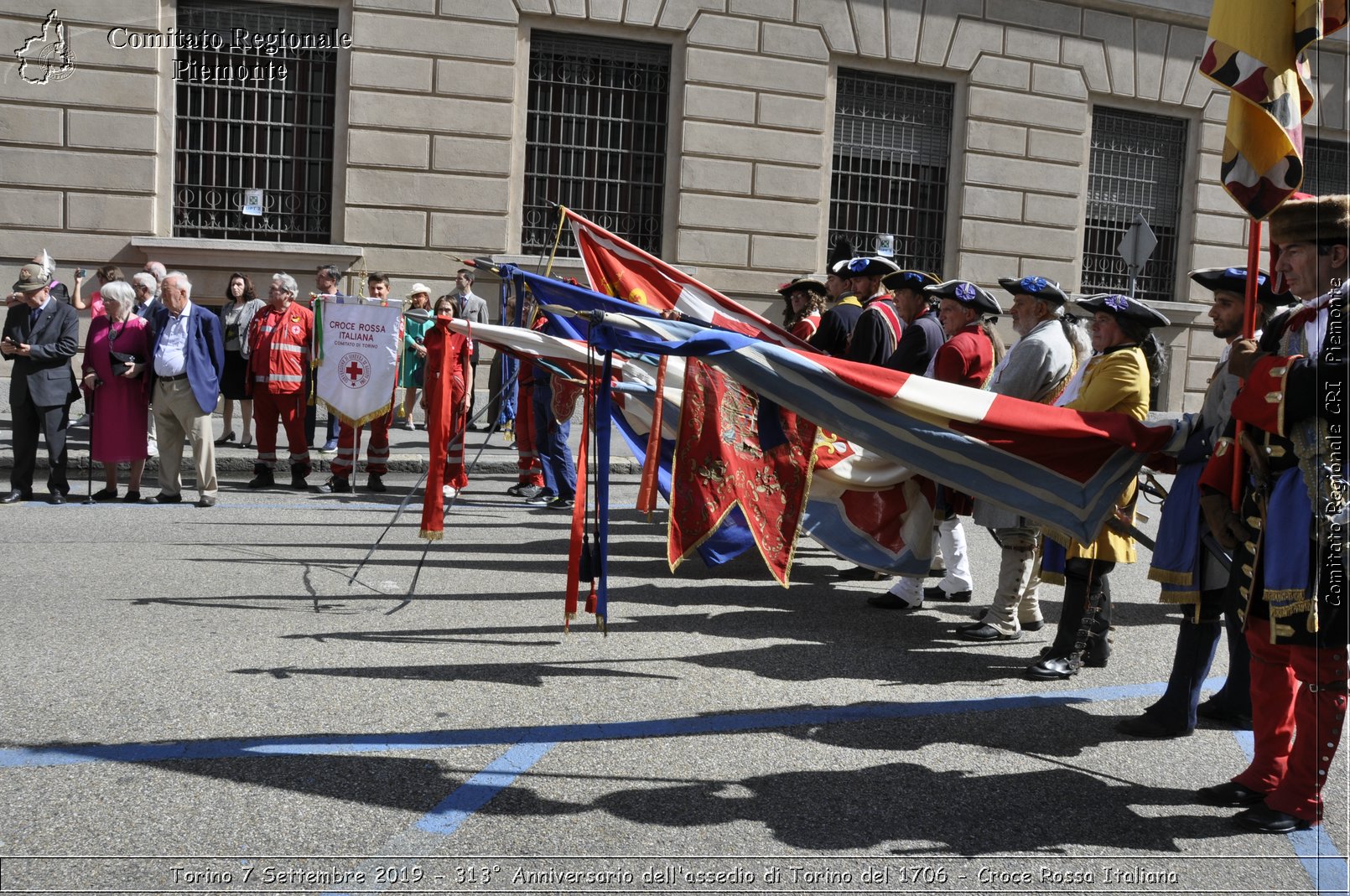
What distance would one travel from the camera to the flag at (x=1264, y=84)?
13.7ft

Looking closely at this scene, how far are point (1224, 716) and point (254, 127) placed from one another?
14.5m

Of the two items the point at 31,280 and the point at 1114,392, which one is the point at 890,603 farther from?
the point at 31,280

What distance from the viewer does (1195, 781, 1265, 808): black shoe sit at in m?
4.36

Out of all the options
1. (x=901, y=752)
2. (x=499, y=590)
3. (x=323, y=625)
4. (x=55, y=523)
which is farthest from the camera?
(x=55, y=523)

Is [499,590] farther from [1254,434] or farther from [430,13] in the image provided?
[430,13]

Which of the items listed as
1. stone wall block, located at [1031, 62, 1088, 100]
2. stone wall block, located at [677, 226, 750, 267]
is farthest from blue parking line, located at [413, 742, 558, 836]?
stone wall block, located at [1031, 62, 1088, 100]

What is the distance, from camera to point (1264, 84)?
425 cm

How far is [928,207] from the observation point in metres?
19.2

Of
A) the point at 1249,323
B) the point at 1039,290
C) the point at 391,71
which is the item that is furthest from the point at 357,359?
the point at 1249,323

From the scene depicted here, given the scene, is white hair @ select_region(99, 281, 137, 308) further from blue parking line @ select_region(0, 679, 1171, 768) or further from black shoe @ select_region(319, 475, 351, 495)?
Result: blue parking line @ select_region(0, 679, 1171, 768)

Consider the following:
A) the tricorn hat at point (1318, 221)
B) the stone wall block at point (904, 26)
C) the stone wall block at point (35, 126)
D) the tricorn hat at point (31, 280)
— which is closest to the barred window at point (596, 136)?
the stone wall block at point (904, 26)

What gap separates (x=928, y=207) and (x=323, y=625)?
14.8 metres

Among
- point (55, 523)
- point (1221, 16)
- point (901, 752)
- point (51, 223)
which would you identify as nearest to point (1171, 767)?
point (901, 752)

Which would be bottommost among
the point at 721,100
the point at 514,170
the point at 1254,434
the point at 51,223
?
the point at 1254,434
